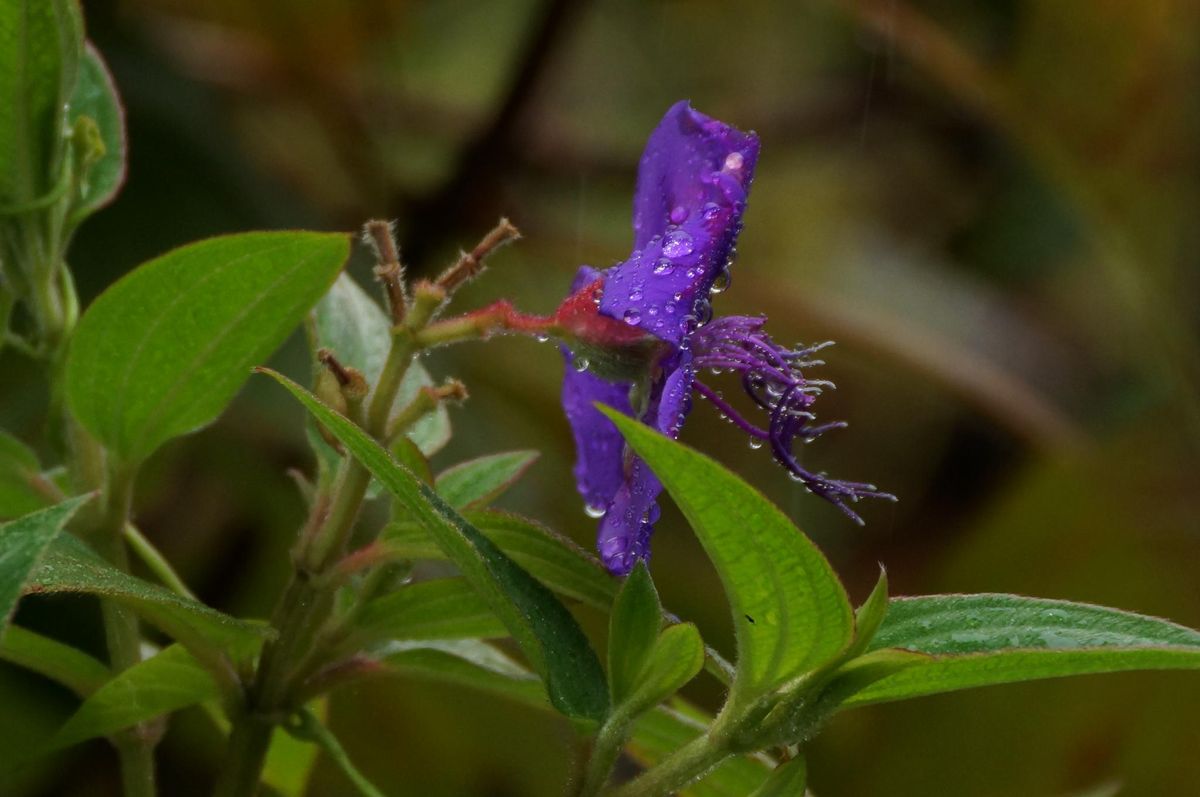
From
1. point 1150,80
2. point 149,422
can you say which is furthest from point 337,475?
point 1150,80

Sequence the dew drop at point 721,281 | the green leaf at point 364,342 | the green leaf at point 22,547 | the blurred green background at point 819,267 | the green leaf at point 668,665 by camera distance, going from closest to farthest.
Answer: the green leaf at point 22,547, the green leaf at point 668,665, the dew drop at point 721,281, the green leaf at point 364,342, the blurred green background at point 819,267

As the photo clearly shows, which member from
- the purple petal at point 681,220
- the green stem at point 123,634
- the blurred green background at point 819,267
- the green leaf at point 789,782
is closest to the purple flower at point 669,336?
the purple petal at point 681,220

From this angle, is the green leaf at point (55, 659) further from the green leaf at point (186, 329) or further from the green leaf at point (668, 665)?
the green leaf at point (668, 665)

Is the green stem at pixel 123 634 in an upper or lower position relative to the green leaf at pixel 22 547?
lower

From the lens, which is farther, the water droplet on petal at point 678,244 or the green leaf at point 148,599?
the water droplet on petal at point 678,244

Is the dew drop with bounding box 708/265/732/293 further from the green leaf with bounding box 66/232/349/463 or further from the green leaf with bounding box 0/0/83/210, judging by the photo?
the green leaf with bounding box 0/0/83/210

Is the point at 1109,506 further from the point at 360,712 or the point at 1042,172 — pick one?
the point at 360,712

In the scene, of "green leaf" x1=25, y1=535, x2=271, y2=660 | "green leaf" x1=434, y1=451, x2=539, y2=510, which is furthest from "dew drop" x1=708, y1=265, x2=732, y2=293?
"green leaf" x1=25, y1=535, x2=271, y2=660
